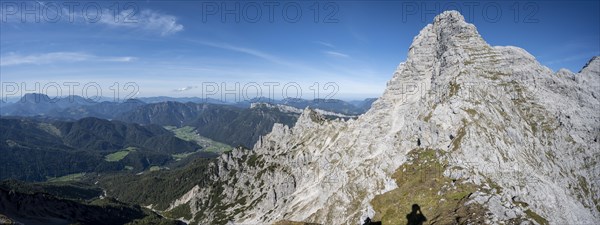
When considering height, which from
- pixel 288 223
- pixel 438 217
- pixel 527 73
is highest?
pixel 527 73

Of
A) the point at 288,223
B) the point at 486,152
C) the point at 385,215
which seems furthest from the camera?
the point at 486,152

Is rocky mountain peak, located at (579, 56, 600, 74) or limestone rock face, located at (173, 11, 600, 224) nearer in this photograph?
limestone rock face, located at (173, 11, 600, 224)

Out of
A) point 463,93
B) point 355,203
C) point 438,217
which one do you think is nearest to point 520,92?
point 463,93

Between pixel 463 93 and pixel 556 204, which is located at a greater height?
pixel 463 93

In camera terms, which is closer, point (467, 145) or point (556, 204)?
point (556, 204)

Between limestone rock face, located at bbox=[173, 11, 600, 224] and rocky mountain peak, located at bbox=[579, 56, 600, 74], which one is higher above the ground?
rocky mountain peak, located at bbox=[579, 56, 600, 74]

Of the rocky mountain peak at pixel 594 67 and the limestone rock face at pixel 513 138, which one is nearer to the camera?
the limestone rock face at pixel 513 138

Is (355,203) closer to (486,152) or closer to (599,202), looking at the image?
(486,152)

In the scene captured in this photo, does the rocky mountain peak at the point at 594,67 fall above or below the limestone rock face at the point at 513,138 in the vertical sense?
above

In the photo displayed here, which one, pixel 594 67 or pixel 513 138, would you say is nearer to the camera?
pixel 513 138

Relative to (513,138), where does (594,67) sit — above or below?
above

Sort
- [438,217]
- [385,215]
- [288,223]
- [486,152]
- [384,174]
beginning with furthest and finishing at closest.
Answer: [384,174] < [486,152] < [385,215] < [438,217] < [288,223]
